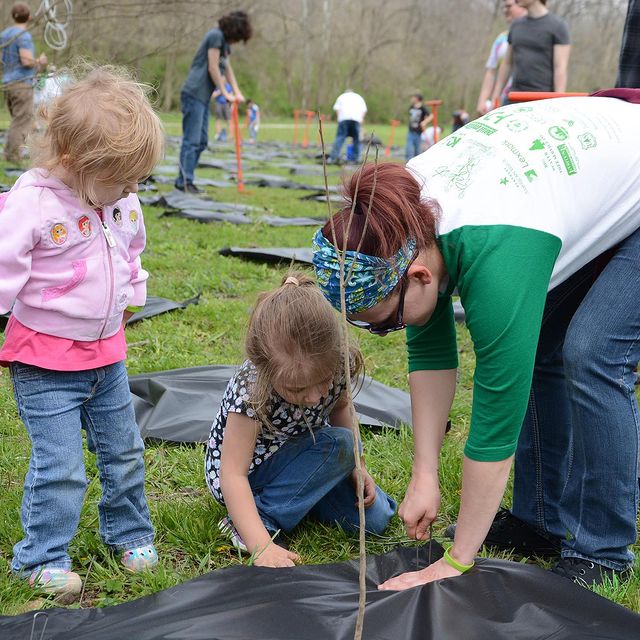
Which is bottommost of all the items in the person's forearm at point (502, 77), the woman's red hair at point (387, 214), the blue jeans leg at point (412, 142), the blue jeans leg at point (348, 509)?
the blue jeans leg at point (412, 142)

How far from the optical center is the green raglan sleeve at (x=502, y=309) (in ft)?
4.24

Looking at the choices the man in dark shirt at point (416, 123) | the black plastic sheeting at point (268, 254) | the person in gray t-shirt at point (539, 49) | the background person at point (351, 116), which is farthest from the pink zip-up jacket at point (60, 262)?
the man in dark shirt at point (416, 123)

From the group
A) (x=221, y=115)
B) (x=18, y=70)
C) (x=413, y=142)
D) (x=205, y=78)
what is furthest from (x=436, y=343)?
(x=221, y=115)

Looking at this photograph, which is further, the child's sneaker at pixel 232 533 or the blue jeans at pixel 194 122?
the blue jeans at pixel 194 122

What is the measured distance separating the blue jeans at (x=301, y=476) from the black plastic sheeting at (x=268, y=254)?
9.07 ft

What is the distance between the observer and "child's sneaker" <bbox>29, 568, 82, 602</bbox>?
169cm

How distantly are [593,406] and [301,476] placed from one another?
0.73 m

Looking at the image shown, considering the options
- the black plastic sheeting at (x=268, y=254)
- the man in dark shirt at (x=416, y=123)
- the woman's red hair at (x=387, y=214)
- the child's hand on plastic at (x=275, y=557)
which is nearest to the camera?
the woman's red hair at (x=387, y=214)

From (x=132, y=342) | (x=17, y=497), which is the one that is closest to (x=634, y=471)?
(x=17, y=497)

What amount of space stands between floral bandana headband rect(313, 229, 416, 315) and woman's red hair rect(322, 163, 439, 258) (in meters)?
0.01

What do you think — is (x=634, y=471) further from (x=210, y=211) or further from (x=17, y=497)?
(x=210, y=211)

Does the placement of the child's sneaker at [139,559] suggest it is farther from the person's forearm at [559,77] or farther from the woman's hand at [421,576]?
the person's forearm at [559,77]

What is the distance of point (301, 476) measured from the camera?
1.94 metres

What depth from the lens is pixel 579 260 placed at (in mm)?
1538
